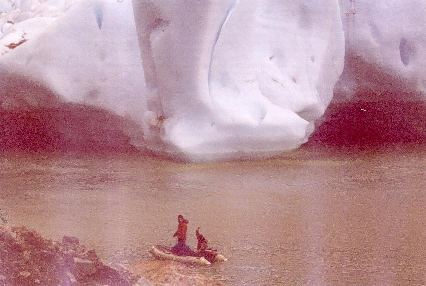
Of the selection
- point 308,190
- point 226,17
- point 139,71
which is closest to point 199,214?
point 308,190

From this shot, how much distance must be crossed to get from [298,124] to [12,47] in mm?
791

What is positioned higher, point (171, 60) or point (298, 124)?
point (171, 60)

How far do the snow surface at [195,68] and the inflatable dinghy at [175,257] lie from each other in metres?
0.24

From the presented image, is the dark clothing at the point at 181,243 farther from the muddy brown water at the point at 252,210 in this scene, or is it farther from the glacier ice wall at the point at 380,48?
the glacier ice wall at the point at 380,48

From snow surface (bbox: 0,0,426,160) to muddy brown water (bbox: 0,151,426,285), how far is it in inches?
3.2

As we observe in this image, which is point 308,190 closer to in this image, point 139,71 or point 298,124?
point 298,124

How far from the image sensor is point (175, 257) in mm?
1645

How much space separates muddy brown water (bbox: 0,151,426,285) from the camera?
1622 millimetres

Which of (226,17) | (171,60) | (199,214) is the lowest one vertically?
(199,214)

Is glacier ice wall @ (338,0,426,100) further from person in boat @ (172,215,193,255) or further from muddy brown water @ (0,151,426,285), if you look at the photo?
person in boat @ (172,215,193,255)

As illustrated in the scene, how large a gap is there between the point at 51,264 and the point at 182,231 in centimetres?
32

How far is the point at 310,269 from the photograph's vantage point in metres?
1.62

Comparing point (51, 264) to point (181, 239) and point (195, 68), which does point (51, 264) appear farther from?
point (195, 68)

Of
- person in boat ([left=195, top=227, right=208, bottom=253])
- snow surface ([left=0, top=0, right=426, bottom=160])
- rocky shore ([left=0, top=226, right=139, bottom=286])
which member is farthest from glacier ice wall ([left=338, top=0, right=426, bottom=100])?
rocky shore ([left=0, top=226, right=139, bottom=286])
